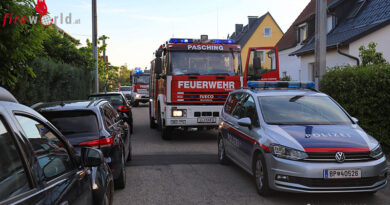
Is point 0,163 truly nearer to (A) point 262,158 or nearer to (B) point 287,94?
(A) point 262,158

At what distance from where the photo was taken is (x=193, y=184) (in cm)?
675

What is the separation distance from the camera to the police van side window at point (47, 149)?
7.97 feet

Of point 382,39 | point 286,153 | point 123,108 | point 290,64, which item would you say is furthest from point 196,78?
point 290,64

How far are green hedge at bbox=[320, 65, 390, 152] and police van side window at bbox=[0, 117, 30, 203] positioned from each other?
826cm

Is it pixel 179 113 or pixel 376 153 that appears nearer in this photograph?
pixel 376 153

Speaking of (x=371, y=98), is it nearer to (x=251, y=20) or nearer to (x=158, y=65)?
(x=158, y=65)

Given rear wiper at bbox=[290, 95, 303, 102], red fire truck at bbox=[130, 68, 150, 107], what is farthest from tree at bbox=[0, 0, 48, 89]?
red fire truck at bbox=[130, 68, 150, 107]

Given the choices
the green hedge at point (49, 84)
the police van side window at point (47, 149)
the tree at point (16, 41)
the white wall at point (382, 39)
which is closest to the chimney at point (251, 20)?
the white wall at point (382, 39)

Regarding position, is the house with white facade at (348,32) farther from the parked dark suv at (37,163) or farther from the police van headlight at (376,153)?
the parked dark suv at (37,163)

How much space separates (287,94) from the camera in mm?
7105

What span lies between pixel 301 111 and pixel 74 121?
11.9 ft

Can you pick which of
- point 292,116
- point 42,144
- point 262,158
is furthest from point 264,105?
point 42,144

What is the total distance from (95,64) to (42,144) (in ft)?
61.4

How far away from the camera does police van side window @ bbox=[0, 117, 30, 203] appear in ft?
6.42
